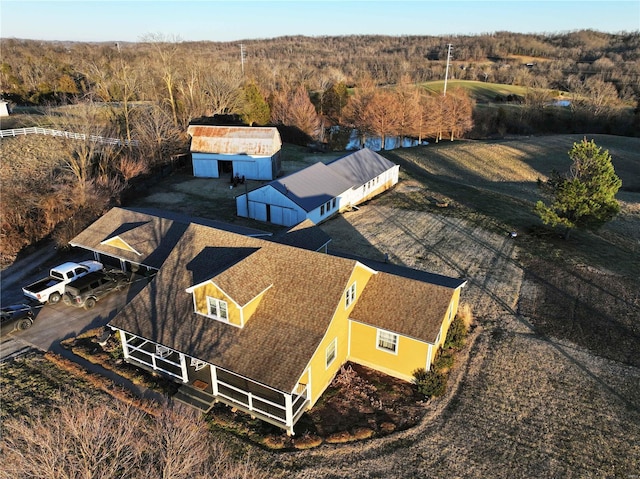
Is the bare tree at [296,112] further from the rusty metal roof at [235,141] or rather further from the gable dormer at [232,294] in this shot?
the gable dormer at [232,294]

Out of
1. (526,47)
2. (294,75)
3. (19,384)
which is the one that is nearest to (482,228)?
(19,384)

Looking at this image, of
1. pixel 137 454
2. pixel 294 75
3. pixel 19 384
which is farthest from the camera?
pixel 294 75

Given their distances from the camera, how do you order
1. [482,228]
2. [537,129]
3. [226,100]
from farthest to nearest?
[537,129] < [226,100] < [482,228]

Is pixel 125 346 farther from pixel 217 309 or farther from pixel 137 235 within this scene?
pixel 137 235

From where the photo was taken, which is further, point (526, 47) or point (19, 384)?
point (526, 47)

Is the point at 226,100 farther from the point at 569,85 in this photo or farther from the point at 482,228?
the point at 569,85

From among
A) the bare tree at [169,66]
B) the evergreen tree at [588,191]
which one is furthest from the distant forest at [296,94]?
the evergreen tree at [588,191]

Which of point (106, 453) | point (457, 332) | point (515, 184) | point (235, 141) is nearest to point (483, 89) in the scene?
point (515, 184)
